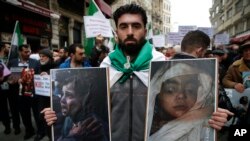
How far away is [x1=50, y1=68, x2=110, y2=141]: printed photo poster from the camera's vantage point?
1.78 m

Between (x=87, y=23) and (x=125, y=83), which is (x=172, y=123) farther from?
(x=87, y=23)

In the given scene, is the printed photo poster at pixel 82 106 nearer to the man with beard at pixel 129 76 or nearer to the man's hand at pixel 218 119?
the man with beard at pixel 129 76

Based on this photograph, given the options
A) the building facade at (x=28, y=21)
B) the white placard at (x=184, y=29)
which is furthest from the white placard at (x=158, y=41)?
the building facade at (x=28, y=21)

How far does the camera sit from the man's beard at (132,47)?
1.99 meters

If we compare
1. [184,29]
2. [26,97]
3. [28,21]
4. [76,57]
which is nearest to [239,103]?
[76,57]

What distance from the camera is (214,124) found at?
1.52 metres

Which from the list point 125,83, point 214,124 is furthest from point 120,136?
point 214,124

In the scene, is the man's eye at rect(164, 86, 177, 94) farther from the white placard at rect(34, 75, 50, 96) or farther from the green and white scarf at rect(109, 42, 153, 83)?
the white placard at rect(34, 75, 50, 96)

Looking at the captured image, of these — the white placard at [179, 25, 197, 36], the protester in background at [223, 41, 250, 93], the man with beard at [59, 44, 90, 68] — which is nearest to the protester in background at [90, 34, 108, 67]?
the man with beard at [59, 44, 90, 68]

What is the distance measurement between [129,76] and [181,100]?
43 cm

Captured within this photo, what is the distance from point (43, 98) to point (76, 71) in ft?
14.4

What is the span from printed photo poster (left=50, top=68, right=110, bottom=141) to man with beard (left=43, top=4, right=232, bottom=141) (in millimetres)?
80

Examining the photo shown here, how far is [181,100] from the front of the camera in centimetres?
162

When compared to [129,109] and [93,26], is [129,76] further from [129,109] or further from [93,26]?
[93,26]
